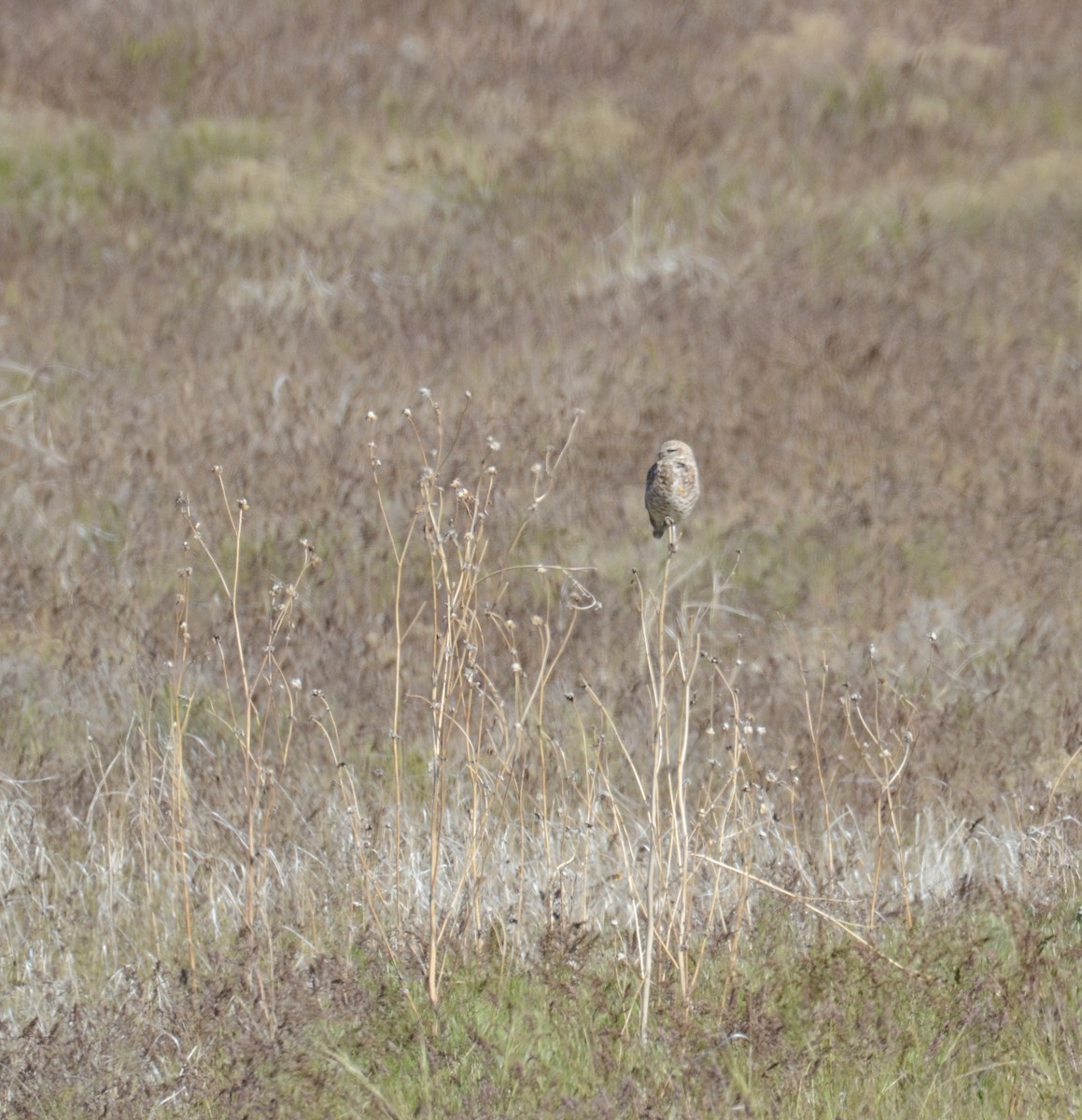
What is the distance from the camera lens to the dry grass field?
2676 mm

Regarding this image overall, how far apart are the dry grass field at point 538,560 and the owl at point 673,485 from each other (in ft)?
0.69

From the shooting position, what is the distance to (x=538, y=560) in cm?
514

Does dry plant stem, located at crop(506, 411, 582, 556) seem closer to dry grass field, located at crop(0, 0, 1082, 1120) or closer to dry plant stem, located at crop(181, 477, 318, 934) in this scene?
dry grass field, located at crop(0, 0, 1082, 1120)

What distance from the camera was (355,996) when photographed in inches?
107

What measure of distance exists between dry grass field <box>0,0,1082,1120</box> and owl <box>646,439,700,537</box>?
0.21 metres

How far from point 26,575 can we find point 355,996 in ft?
8.90

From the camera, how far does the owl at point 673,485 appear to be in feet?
8.23

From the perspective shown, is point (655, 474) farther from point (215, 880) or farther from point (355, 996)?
point (215, 880)

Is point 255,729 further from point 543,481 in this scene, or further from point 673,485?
point 673,485

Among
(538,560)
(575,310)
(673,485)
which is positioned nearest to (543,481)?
(538,560)

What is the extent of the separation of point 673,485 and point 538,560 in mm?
2652

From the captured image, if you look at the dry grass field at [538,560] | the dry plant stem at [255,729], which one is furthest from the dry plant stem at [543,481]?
the dry plant stem at [255,729]

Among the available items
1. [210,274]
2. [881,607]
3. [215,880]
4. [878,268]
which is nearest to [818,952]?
[215,880]

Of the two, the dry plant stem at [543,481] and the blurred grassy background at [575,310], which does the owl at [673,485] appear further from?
the blurred grassy background at [575,310]
